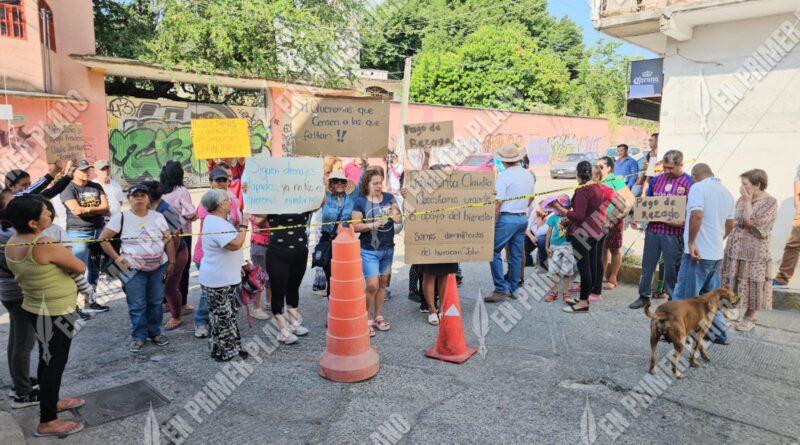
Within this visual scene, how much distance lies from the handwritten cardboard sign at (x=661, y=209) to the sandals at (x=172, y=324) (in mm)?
5286

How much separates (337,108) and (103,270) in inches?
121

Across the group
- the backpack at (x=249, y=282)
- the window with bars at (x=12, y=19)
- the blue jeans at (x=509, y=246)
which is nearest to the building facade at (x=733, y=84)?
the blue jeans at (x=509, y=246)

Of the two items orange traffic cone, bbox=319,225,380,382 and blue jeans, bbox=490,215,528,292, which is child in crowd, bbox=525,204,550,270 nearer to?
blue jeans, bbox=490,215,528,292

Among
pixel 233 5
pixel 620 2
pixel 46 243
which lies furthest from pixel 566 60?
pixel 46 243

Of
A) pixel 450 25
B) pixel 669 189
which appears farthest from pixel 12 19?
pixel 450 25

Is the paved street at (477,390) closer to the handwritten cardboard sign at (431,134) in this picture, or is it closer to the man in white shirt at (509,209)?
the man in white shirt at (509,209)

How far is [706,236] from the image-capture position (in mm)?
5176

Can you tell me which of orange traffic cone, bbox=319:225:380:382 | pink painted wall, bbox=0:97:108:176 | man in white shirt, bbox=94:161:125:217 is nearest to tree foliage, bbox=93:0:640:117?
pink painted wall, bbox=0:97:108:176

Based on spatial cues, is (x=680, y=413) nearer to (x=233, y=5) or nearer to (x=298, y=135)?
(x=298, y=135)

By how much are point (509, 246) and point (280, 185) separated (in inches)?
127

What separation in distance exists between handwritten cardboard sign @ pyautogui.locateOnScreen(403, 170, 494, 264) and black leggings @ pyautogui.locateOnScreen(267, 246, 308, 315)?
110 centimetres

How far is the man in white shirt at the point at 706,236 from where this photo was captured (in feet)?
17.0

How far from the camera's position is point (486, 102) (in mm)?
31219

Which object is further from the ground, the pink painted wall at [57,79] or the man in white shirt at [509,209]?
the pink painted wall at [57,79]
